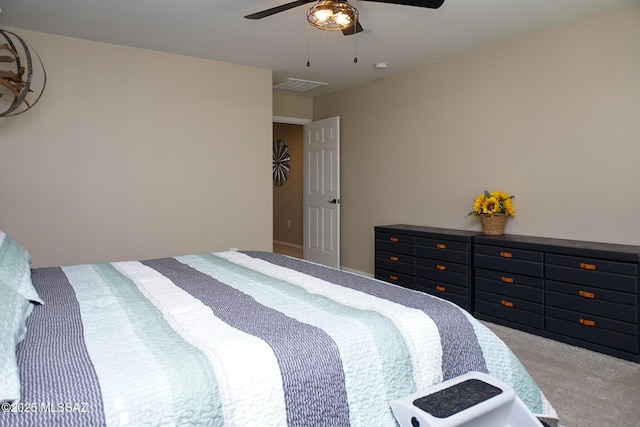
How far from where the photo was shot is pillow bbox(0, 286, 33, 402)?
957 mm

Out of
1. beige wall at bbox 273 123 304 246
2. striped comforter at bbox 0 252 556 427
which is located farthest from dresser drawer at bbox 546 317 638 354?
beige wall at bbox 273 123 304 246

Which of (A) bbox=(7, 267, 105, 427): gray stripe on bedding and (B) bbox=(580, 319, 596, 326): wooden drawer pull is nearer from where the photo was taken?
(A) bbox=(7, 267, 105, 427): gray stripe on bedding

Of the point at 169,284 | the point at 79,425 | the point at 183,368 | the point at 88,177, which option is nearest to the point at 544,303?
the point at 169,284

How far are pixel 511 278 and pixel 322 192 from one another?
116 inches

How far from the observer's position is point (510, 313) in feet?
11.7

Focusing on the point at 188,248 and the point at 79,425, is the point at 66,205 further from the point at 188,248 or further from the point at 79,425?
the point at 79,425

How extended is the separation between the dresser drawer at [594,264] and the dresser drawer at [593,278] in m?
0.02

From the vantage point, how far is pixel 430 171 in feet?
15.5

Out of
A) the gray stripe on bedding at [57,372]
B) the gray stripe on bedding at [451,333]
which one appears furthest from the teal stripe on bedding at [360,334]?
the gray stripe on bedding at [57,372]

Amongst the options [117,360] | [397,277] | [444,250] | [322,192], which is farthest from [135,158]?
[117,360]

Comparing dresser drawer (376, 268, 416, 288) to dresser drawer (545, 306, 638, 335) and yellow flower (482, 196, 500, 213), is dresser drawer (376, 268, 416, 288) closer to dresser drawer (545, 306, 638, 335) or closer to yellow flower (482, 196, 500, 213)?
yellow flower (482, 196, 500, 213)

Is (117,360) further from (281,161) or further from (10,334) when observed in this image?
(281,161)

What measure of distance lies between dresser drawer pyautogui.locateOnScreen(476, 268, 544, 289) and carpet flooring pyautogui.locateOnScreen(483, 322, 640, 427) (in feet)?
1.32

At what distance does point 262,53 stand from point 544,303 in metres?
3.33
